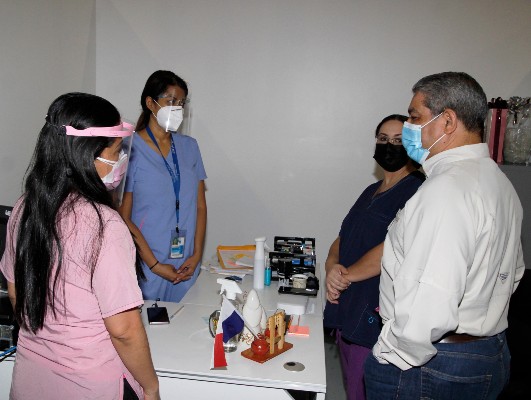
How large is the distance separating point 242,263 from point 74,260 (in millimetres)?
1558

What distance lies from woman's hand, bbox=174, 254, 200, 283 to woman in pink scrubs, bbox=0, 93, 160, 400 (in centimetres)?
124

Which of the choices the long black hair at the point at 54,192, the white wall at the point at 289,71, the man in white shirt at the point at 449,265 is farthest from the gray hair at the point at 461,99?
the white wall at the point at 289,71

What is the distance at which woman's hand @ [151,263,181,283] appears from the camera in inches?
93.6

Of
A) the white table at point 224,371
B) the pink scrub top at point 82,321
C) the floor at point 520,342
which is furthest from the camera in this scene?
the floor at point 520,342

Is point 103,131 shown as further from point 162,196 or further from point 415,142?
point 162,196

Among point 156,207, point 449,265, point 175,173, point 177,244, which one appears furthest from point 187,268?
point 449,265

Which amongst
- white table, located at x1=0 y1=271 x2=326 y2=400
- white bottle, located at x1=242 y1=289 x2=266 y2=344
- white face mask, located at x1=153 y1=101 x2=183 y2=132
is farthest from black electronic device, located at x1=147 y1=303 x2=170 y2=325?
white face mask, located at x1=153 y1=101 x2=183 y2=132

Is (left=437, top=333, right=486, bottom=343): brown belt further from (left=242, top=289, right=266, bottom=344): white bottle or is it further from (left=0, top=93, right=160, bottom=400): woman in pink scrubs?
(left=0, top=93, right=160, bottom=400): woman in pink scrubs

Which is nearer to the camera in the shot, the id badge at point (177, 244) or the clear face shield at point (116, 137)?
the clear face shield at point (116, 137)

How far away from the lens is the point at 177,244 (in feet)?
8.16

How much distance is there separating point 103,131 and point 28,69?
6.41ft

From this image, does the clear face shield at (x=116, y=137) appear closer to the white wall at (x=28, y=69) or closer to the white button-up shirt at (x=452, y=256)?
the white button-up shirt at (x=452, y=256)

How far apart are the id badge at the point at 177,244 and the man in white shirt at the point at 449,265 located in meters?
1.29

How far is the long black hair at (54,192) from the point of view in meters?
1.13
